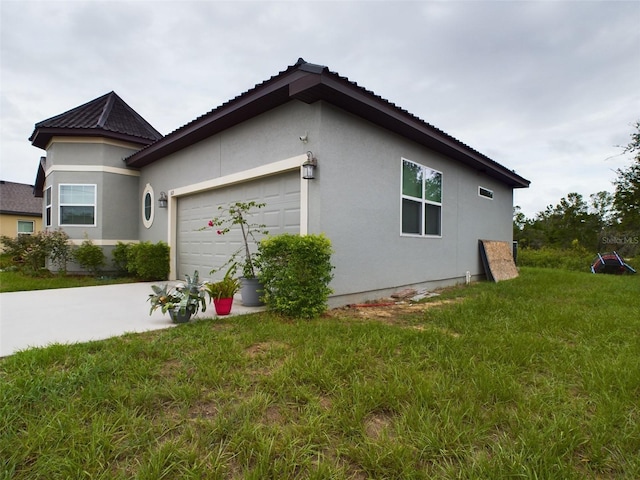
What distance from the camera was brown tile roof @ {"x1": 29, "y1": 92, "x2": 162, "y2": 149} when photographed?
8.93 metres

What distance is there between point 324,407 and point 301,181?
367 centimetres

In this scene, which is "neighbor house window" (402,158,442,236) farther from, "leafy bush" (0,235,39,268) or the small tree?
"leafy bush" (0,235,39,268)

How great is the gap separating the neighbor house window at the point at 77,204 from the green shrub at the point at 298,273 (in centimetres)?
758

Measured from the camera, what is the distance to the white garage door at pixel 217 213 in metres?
5.44

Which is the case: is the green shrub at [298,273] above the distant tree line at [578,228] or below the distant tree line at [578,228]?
below

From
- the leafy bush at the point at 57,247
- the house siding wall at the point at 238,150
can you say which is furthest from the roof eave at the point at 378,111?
the leafy bush at the point at 57,247

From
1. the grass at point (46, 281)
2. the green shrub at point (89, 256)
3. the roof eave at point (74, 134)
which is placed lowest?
the grass at point (46, 281)

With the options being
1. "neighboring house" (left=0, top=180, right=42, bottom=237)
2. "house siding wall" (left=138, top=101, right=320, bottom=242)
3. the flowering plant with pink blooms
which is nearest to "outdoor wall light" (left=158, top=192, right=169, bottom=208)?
"house siding wall" (left=138, top=101, right=320, bottom=242)

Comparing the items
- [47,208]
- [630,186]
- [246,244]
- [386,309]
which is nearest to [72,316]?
[246,244]

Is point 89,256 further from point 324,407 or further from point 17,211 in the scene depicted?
point 17,211

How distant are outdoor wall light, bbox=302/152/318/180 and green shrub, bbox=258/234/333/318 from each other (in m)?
1.05

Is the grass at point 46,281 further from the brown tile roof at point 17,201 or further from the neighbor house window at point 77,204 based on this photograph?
the brown tile roof at point 17,201

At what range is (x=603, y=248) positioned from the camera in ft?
79.6

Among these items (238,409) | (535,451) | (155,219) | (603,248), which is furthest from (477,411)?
(603,248)
